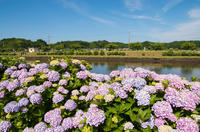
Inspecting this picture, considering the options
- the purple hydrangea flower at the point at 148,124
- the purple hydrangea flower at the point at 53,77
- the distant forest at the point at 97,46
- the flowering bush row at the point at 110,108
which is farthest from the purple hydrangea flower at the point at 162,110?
the distant forest at the point at 97,46

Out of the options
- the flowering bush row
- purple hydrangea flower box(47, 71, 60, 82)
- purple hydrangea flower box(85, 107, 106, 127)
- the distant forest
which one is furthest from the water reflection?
the distant forest

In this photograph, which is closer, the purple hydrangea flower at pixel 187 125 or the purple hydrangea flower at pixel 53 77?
the purple hydrangea flower at pixel 187 125

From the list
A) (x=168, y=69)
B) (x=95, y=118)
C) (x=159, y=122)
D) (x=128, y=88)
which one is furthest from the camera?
(x=168, y=69)

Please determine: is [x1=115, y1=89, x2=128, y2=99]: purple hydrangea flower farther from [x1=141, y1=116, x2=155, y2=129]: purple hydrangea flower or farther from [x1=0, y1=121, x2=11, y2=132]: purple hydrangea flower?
[x1=0, y1=121, x2=11, y2=132]: purple hydrangea flower

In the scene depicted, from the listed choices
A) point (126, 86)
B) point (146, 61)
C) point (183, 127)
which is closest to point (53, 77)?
point (126, 86)

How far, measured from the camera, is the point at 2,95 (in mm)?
1927

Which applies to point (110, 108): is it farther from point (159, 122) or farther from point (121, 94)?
point (159, 122)

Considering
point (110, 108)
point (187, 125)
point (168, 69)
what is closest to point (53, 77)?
point (110, 108)

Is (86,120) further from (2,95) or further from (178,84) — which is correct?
(2,95)

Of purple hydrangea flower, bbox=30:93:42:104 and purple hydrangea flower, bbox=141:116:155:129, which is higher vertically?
purple hydrangea flower, bbox=30:93:42:104

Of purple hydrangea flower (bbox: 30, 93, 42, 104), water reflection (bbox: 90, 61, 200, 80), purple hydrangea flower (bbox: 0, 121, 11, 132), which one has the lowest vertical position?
water reflection (bbox: 90, 61, 200, 80)

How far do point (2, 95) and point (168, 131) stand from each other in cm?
247

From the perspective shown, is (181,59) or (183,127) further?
(181,59)

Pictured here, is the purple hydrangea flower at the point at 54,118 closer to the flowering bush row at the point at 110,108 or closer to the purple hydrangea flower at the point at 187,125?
the flowering bush row at the point at 110,108
